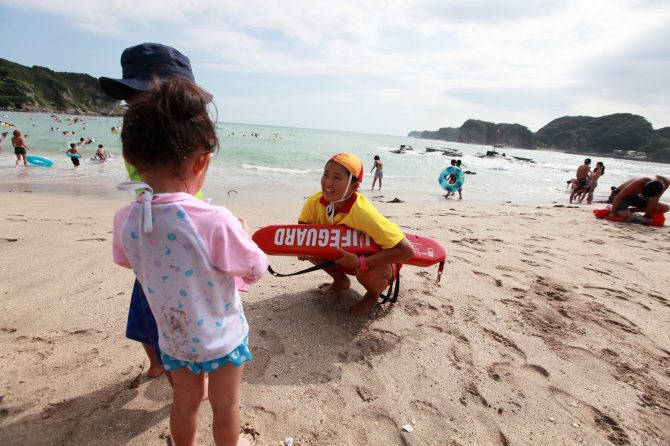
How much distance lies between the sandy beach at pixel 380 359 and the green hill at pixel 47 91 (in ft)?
279

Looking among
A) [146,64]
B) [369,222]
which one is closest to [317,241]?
[369,222]

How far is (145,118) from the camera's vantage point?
104 cm

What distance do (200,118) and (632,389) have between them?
3.04 meters

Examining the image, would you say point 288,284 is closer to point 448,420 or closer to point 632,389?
point 448,420

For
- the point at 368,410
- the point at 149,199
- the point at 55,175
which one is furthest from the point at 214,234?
the point at 55,175

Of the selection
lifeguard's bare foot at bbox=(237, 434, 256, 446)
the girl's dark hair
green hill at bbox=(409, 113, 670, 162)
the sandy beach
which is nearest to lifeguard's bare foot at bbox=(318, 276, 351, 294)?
the sandy beach

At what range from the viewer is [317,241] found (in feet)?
9.07

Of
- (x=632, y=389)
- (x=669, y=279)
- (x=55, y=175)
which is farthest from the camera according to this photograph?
(x=55, y=175)

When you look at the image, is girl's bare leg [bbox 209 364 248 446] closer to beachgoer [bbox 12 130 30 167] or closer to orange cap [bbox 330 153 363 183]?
orange cap [bbox 330 153 363 183]

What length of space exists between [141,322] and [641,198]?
32.7 ft

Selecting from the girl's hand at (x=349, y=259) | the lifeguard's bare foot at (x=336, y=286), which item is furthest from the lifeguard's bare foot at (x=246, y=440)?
the lifeguard's bare foot at (x=336, y=286)

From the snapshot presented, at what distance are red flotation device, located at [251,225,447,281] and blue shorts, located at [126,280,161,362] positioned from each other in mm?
1197

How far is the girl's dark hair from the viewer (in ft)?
3.40

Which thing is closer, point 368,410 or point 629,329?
point 368,410
